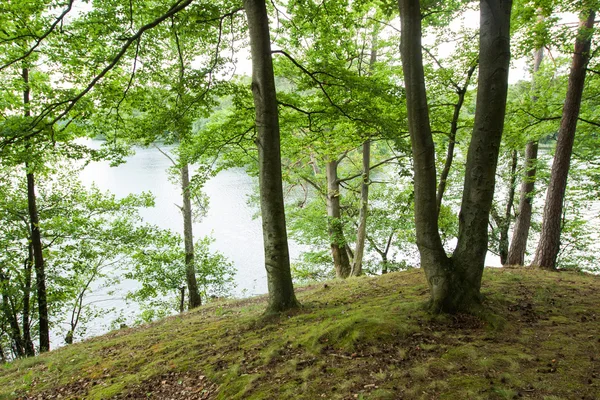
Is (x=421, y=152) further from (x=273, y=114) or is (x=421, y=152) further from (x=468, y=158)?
(x=273, y=114)

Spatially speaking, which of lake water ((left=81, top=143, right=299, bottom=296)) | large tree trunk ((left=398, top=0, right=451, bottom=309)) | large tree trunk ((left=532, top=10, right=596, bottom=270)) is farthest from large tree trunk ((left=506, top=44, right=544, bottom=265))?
lake water ((left=81, top=143, right=299, bottom=296))

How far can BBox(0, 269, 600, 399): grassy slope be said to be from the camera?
2.56 metres

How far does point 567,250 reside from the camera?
40.9ft

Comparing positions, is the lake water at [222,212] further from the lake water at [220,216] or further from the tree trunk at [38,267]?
the tree trunk at [38,267]

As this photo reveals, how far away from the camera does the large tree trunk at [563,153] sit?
6137 mm

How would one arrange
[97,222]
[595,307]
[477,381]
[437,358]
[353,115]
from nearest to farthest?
[477,381] → [437,358] → [595,307] → [353,115] → [97,222]

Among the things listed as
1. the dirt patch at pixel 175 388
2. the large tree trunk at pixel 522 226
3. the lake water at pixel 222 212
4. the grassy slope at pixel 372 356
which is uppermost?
the lake water at pixel 222 212

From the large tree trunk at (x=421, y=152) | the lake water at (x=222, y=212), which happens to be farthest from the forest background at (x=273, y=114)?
the lake water at (x=222, y=212)

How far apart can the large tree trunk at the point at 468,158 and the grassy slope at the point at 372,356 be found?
0.45 metres

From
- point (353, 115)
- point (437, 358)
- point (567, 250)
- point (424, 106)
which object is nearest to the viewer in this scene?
point (437, 358)

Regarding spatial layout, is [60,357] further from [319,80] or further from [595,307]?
[595,307]

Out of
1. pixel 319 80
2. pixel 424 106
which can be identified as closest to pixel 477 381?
pixel 424 106

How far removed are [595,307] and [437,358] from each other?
255cm

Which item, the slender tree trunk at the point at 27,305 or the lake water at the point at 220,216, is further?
the lake water at the point at 220,216
